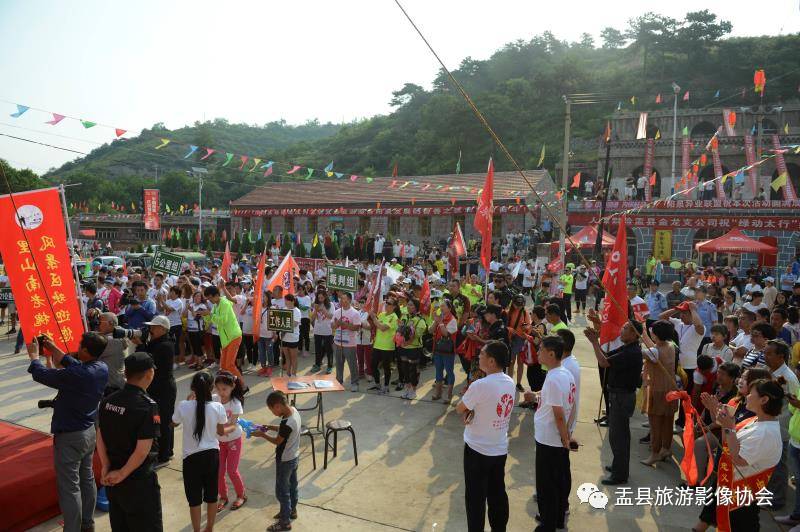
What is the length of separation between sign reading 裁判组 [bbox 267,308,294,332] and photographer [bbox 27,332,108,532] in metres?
4.33

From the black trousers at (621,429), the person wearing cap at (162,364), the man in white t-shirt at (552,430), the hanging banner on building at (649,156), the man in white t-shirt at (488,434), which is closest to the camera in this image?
the man in white t-shirt at (488,434)

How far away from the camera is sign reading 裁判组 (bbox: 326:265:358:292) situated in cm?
983

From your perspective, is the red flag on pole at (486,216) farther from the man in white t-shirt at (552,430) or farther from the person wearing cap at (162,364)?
the person wearing cap at (162,364)

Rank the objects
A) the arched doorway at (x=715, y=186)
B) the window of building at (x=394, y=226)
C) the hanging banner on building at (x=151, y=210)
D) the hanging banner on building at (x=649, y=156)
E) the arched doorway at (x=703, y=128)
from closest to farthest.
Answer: the arched doorway at (x=715, y=186) → the window of building at (x=394, y=226) → the hanging banner on building at (x=649, y=156) → the hanging banner on building at (x=151, y=210) → the arched doorway at (x=703, y=128)

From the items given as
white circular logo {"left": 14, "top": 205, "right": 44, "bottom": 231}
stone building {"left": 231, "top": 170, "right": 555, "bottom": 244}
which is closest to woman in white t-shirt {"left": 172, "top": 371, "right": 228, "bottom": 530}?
white circular logo {"left": 14, "top": 205, "right": 44, "bottom": 231}

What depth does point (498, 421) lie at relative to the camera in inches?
167

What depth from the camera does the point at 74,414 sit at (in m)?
4.49

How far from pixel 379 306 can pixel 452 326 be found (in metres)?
1.61

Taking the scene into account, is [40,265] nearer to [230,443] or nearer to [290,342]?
[230,443]

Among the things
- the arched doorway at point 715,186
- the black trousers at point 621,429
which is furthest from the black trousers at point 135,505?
the arched doorway at point 715,186

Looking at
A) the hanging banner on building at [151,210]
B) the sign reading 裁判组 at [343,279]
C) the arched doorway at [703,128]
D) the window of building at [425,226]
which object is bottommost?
the sign reading 裁判组 at [343,279]

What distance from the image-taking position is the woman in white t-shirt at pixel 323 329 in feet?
32.0

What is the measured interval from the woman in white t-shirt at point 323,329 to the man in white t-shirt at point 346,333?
64 centimetres

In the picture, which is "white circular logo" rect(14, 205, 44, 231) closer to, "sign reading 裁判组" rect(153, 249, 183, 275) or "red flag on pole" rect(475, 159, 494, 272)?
"sign reading 裁判组" rect(153, 249, 183, 275)
